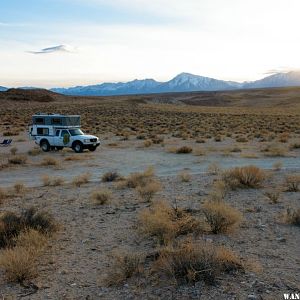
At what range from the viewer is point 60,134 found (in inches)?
1059

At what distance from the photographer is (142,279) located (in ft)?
22.6

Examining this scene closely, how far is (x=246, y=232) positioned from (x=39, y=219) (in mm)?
4171

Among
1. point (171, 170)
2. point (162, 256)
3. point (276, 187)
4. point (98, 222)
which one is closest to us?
point (162, 256)

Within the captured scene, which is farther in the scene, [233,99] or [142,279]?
[233,99]

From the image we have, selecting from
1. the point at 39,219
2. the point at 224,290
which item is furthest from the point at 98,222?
the point at 224,290

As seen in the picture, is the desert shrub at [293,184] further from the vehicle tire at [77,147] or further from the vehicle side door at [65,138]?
the vehicle side door at [65,138]

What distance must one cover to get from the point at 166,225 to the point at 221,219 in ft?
3.74

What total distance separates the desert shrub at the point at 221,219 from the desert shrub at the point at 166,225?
256mm

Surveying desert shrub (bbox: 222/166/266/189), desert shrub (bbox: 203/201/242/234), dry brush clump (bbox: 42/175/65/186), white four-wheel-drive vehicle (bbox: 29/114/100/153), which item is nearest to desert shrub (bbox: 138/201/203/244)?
desert shrub (bbox: 203/201/242/234)

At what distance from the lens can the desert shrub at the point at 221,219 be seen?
9.20 meters

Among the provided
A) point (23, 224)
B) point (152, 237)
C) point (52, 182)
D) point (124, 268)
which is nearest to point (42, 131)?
point (52, 182)

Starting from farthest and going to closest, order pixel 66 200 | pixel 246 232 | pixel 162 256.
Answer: pixel 66 200 → pixel 246 232 → pixel 162 256

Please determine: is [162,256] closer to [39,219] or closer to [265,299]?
[265,299]

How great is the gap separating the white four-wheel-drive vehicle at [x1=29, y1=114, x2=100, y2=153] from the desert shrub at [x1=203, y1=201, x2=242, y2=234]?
17.5 meters
